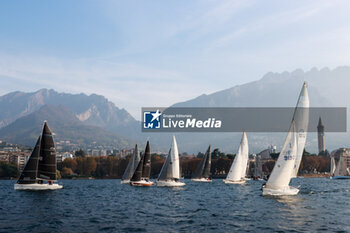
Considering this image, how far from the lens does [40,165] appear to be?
209 ft

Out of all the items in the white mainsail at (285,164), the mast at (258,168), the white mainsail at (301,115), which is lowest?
the mast at (258,168)

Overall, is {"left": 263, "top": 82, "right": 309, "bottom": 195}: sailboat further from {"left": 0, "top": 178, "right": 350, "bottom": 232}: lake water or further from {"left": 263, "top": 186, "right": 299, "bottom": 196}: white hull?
{"left": 0, "top": 178, "right": 350, "bottom": 232}: lake water

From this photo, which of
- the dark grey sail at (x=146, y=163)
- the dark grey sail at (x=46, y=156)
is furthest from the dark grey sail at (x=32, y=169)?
the dark grey sail at (x=146, y=163)

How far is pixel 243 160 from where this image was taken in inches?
3807

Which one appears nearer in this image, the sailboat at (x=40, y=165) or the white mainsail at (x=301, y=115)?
the white mainsail at (x=301, y=115)

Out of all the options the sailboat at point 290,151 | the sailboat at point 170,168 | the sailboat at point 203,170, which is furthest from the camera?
the sailboat at point 203,170

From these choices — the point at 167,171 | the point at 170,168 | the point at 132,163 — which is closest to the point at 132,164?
the point at 132,163

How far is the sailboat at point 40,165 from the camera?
6322 centimetres

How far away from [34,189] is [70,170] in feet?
385

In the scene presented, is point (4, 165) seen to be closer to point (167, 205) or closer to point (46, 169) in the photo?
point (46, 169)

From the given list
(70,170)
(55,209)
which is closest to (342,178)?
(70,170)

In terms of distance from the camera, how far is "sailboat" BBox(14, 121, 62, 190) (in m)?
63.2

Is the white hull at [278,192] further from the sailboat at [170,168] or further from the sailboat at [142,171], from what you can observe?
the sailboat at [170,168]

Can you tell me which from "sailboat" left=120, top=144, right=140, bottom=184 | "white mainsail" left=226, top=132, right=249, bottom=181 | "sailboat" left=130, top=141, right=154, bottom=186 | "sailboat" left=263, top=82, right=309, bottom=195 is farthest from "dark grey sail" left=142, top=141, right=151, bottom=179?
"sailboat" left=263, top=82, right=309, bottom=195
